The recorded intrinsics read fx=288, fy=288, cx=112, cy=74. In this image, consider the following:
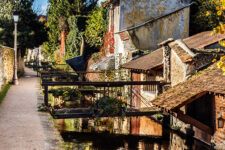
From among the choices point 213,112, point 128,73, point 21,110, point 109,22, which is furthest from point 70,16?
point 213,112

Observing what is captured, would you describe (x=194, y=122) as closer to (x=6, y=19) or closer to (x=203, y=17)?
(x=203, y=17)

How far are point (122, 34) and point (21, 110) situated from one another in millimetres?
9702

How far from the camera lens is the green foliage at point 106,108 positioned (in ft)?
39.6

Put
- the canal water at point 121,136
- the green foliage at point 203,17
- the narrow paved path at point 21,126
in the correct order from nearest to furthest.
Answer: the narrow paved path at point 21,126 → the canal water at point 121,136 → the green foliage at point 203,17

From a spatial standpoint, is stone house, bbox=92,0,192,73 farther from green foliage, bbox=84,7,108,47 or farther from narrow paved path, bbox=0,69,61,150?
narrow paved path, bbox=0,69,61,150

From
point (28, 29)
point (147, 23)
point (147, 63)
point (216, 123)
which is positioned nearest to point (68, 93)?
point (147, 63)

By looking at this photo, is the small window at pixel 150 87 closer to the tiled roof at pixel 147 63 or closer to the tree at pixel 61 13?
the tiled roof at pixel 147 63

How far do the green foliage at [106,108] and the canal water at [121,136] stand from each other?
102 cm

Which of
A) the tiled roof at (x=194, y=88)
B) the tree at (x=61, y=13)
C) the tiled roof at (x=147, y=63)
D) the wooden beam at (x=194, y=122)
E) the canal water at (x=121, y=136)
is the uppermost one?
the tree at (x=61, y=13)

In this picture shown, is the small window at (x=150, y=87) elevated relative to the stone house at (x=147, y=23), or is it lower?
lower

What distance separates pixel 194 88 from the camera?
10648mm

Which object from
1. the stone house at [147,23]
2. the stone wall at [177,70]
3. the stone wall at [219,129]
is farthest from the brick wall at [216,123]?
the stone house at [147,23]

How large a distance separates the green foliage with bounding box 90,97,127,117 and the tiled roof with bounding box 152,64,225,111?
73.3 inches

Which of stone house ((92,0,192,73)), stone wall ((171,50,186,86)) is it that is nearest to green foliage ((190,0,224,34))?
stone house ((92,0,192,73))
